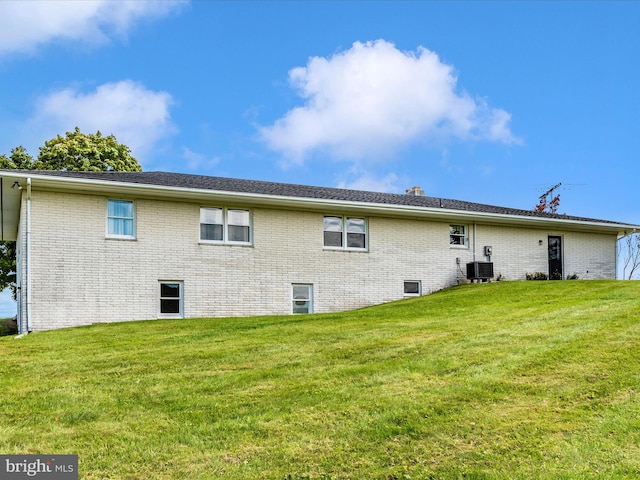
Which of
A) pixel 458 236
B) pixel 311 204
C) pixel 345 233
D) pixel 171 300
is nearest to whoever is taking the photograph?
pixel 171 300

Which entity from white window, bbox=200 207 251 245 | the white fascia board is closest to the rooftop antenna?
the white fascia board

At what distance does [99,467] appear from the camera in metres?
4.63

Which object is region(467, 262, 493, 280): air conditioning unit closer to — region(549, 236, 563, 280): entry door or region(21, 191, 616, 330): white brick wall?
region(21, 191, 616, 330): white brick wall

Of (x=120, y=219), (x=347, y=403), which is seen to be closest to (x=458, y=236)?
(x=120, y=219)

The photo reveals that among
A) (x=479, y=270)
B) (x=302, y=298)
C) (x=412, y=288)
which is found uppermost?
(x=479, y=270)

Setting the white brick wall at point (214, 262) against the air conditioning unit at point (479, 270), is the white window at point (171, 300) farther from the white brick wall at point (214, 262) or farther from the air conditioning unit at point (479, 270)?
the air conditioning unit at point (479, 270)

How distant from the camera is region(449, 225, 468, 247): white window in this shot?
20172 mm

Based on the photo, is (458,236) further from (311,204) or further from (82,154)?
(82,154)

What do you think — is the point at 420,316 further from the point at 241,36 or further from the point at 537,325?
the point at 241,36

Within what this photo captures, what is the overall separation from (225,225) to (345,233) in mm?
3975

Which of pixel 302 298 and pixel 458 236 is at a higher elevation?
pixel 458 236

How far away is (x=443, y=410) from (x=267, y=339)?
486 centimetres

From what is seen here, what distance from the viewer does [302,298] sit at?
57.0ft

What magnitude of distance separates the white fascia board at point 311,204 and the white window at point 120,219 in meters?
0.30
